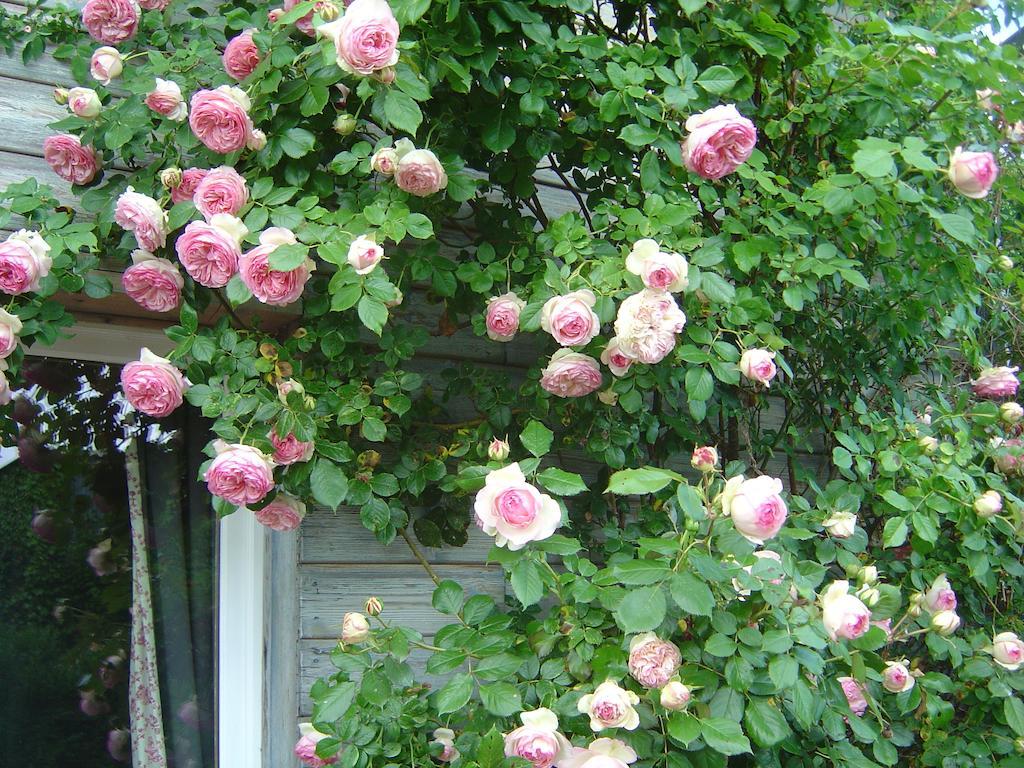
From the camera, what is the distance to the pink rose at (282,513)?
5.34 feet

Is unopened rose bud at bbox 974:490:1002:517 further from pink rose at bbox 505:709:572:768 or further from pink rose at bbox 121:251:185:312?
pink rose at bbox 121:251:185:312

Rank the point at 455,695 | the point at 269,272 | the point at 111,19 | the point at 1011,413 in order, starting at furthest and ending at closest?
the point at 1011,413
the point at 111,19
the point at 269,272
the point at 455,695

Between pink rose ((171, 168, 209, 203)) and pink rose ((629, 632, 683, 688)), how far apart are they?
106 cm

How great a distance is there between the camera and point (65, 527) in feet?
6.11

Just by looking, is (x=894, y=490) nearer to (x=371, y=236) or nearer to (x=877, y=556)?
(x=877, y=556)

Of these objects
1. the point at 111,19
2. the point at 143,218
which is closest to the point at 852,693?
the point at 143,218

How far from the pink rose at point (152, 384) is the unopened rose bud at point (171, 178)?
1.04 feet

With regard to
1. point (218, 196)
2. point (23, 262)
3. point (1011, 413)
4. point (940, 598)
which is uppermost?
point (218, 196)

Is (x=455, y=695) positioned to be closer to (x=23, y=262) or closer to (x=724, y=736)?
(x=724, y=736)

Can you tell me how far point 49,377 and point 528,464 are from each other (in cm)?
112

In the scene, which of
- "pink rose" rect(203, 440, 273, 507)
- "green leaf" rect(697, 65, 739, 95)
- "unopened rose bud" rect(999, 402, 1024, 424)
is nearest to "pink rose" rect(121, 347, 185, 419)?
"pink rose" rect(203, 440, 273, 507)

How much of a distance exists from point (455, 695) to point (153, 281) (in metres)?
0.87

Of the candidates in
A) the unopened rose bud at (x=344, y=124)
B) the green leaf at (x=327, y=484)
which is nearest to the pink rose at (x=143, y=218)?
the unopened rose bud at (x=344, y=124)

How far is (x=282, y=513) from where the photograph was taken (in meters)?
1.64
